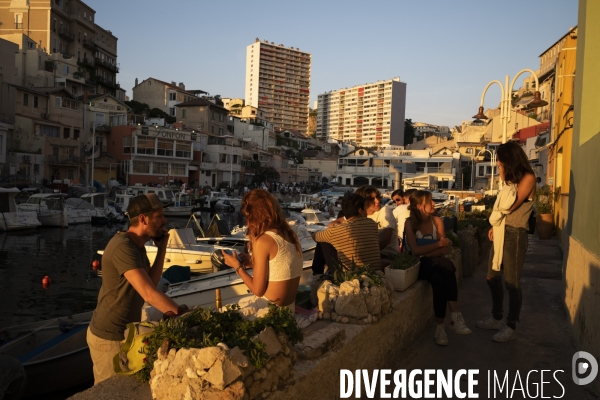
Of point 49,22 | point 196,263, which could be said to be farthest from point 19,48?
point 196,263

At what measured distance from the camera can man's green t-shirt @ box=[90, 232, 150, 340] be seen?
3863 mm

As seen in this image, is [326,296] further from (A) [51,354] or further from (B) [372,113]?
(B) [372,113]

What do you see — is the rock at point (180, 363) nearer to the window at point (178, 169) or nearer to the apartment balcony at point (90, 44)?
the window at point (178, 169)

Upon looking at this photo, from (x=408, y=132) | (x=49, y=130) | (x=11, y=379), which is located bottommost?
(x=11, y=379)

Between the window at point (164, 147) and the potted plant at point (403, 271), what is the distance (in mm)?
64100

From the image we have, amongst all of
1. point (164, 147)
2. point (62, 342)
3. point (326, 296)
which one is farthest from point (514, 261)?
point (164, 147)

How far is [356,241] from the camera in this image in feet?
19.9

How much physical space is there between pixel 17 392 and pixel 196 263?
1187 centimetres

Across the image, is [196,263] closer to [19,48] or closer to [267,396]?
[267,396]

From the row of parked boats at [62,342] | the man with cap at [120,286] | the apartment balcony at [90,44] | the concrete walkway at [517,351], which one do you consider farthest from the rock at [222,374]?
the apartment balcony at [90,44]

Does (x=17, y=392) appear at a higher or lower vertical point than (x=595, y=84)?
lower

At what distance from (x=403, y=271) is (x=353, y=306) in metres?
1.49

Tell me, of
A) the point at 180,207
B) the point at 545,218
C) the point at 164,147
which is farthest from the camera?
the point at 164,147

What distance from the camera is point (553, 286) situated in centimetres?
944
